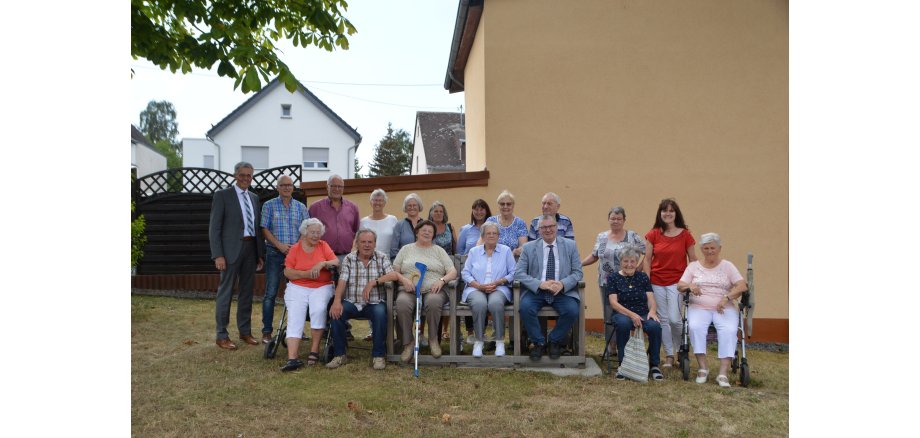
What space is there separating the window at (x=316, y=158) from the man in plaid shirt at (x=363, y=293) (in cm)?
2702

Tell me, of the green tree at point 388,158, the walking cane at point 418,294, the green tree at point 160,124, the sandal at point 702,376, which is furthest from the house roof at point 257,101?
the green tree at point 160,124

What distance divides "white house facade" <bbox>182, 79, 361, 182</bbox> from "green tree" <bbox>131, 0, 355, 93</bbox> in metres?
25.7

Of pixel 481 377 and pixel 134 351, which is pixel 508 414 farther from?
pixel 134 351

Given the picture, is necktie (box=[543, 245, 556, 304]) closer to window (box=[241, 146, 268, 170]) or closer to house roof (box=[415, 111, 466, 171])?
house roof (box=[415, 111, 466, 171])

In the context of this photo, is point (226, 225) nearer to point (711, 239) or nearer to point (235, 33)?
point (235, 33)

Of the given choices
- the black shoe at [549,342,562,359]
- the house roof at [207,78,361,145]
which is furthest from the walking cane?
the house roof at [207,78,361,145]

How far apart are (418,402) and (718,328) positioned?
8.78 feet

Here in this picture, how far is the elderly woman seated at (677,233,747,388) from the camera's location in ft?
17.9

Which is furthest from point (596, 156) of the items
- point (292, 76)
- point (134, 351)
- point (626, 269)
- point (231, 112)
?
point (231, 112)

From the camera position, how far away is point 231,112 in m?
31.4

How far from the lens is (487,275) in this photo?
6.02m

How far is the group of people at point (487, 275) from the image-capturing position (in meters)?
5.62

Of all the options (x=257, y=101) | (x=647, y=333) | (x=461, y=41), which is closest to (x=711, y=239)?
(x=647, y=333)

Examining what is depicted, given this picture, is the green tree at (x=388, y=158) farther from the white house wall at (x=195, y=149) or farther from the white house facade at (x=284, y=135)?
the white house facade at (x=284, y=135)
